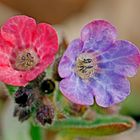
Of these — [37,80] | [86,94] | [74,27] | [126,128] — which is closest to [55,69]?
[37,80]

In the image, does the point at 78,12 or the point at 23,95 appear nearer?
the point at 23,95

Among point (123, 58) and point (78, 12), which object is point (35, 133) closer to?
point (123, 58)

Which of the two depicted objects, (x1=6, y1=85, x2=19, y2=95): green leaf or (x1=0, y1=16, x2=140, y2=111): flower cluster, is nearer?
(x1=0, y1=16, x2=140, y2=111): flower cluster

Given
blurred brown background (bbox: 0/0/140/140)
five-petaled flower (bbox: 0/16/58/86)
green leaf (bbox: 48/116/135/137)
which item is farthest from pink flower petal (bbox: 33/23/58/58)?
blurred brown background (bbox: 0/0/140/140)

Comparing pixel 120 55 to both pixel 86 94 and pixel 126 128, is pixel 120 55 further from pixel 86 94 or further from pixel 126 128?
pixel 126 128

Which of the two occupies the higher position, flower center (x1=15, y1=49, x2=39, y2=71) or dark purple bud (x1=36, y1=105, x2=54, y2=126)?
flower center (x1=15, y1=49, x2=39, y2=71)

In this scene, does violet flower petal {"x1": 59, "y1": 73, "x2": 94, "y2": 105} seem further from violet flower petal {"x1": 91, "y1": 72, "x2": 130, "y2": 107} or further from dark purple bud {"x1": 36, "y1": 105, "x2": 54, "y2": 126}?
dark purple bud {"x1": 36, "y1": 105, "x2": 54, "y2": 126}

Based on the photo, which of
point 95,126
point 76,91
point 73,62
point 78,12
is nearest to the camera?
point 76,91

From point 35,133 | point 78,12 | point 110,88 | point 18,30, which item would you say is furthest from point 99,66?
point 78,12
